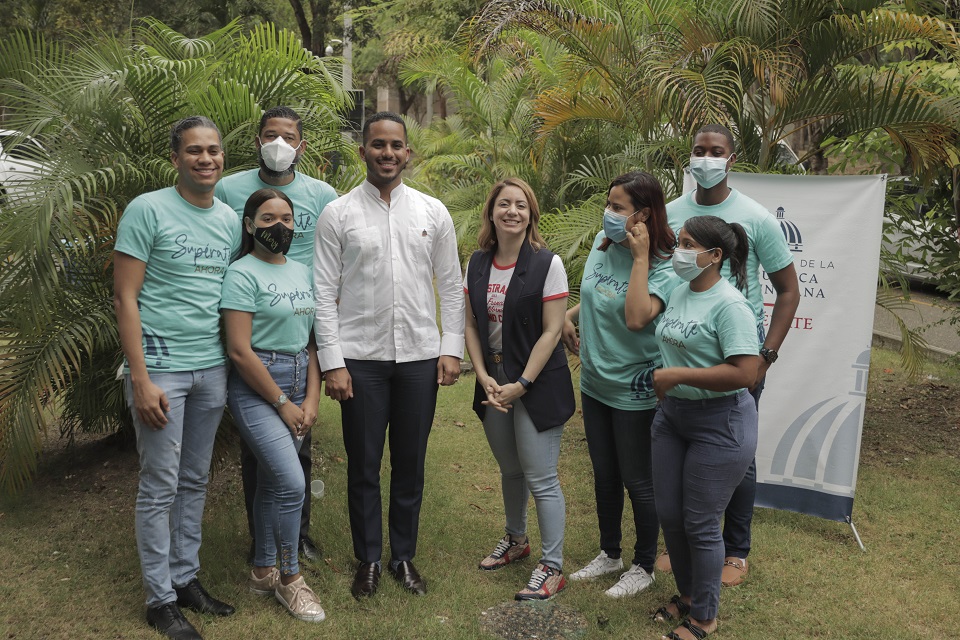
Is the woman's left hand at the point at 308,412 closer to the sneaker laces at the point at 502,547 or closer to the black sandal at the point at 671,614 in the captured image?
the sneaker laces at the point at 502,547

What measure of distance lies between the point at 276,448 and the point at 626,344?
1.66m

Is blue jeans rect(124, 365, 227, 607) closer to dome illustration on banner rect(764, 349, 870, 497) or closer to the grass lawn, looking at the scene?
the grass lawn

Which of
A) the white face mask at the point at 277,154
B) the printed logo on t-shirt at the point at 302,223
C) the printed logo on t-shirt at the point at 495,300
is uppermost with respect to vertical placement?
the white face mask at the point at 277,154

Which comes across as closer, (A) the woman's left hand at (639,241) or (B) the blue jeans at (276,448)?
(B) the blue jeans at (276,448)

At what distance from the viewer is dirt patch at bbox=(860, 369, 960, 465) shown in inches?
261

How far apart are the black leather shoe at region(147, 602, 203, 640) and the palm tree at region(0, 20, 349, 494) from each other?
139 cm

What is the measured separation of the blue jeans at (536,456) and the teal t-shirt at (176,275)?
4.48 ft

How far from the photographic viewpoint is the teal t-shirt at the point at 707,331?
3.48 m

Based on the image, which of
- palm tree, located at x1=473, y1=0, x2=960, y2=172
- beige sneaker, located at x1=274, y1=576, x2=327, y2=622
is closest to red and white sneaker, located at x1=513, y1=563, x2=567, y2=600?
beige sneaker, located at x1=274, y1=576, x2=327, y2=622

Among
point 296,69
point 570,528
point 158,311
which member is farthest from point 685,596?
point 296,69

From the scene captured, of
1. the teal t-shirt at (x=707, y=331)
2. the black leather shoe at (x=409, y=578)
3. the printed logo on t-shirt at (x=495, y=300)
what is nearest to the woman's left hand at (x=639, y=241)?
the teal t-shirt at (x=707, y=331)

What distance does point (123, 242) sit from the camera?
3496 mm

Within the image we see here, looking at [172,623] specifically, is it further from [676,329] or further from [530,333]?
[676,329]

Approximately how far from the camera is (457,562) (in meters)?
4.67
